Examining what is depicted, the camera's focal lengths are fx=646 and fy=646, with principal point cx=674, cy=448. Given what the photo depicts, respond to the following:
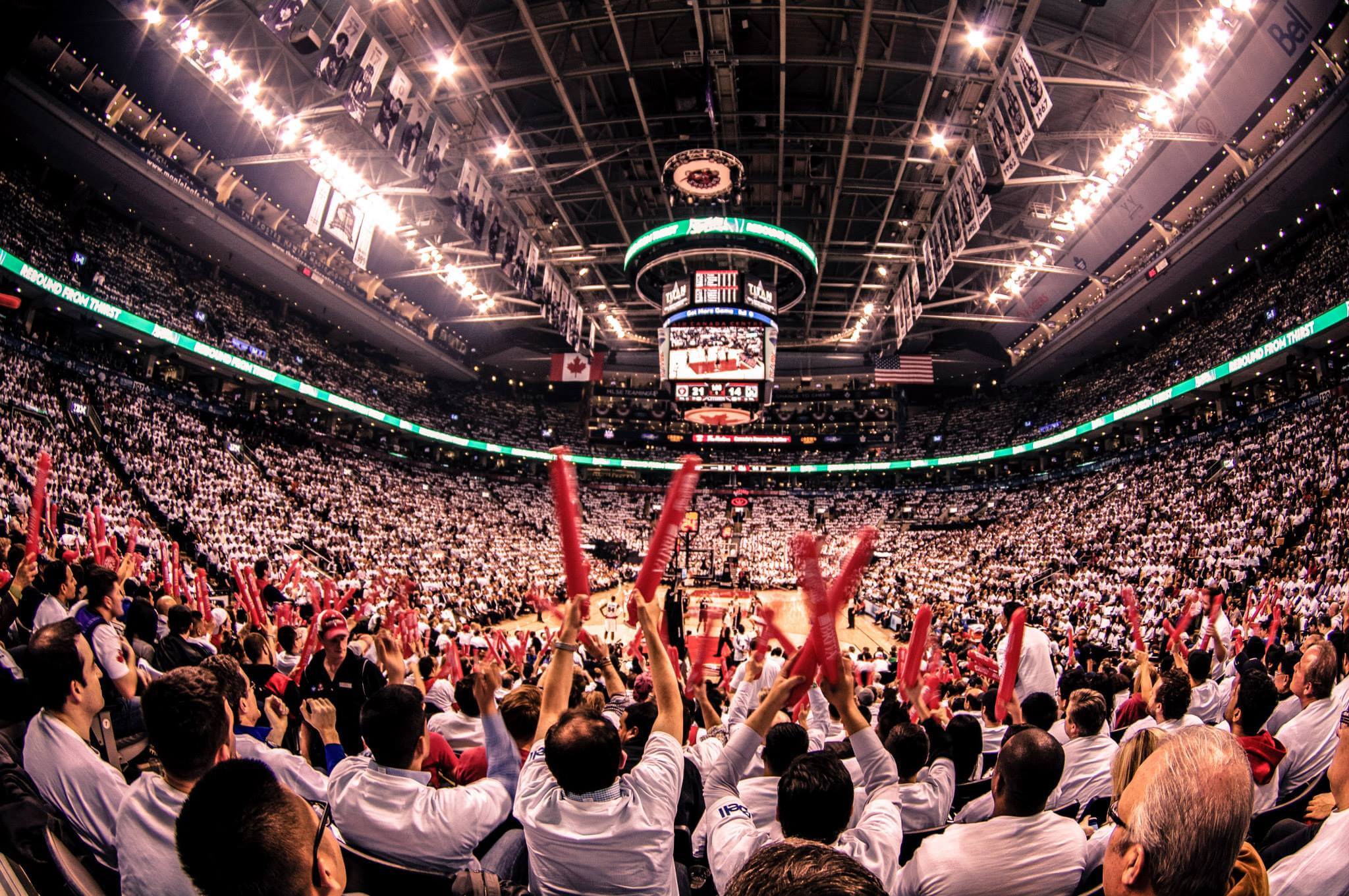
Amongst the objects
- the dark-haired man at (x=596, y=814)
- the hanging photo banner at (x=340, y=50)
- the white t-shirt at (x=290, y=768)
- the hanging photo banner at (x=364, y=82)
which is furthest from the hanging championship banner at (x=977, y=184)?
the white t-shirt at (x=290, y=768)

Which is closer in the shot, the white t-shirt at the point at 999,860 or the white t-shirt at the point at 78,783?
the white t-shirt at the point at 999,860

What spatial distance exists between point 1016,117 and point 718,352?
12260 millimetres

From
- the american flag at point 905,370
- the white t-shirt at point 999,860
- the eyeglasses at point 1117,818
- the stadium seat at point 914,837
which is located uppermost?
the american flag at point 905,370

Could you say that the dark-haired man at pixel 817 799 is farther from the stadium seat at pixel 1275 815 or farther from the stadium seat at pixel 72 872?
the stadium seat at pixel 72 872

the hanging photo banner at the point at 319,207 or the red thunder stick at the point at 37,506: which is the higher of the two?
the hanging photo banner at the point at 319,207

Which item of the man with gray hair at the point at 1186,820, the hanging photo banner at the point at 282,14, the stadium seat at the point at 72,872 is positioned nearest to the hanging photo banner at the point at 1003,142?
the hanging photo banner at the point at 282,14

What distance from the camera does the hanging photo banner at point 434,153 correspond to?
14539 millimetres

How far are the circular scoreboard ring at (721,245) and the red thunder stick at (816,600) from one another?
19.0 meters

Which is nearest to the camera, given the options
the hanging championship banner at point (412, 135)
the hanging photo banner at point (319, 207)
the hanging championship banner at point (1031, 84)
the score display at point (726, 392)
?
the hanging championship banner at point (1031, 84)

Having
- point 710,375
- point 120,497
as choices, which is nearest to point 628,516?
point 710,375

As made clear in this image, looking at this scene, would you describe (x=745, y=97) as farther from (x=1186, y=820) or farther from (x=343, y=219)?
(x=1186, y=820)

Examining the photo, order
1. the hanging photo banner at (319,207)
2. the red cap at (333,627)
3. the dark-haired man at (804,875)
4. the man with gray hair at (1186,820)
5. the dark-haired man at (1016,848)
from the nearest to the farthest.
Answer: the dark-haired man at (804,875), the man with gray hair at (1186,820), the dark-haired man at (1016,848), the red cap at (333,627), the hanging photo banner at (319,207)

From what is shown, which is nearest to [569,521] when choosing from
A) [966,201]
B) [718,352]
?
[966,201]

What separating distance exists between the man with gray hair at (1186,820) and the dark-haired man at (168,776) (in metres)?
2.54
